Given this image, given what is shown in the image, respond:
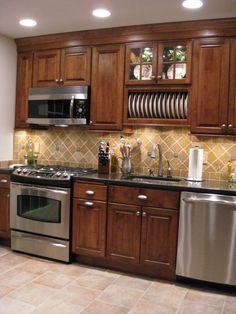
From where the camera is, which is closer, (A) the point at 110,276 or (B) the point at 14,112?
(A) the point at 110,276

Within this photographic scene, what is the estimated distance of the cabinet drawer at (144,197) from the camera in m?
3.16

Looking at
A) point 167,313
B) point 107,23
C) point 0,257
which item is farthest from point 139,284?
point 107,23

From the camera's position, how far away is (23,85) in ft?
14.3

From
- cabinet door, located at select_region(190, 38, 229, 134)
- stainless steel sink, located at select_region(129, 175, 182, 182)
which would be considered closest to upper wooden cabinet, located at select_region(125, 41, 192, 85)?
cabinet door, located at select_region(190, 38, 229, 134)

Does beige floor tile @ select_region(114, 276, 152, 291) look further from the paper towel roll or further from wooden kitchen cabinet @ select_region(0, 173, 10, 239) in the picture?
wooden kitchen cabinet @ select_region(0, 173, 10, 239)

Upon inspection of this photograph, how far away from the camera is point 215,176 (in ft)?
12.0

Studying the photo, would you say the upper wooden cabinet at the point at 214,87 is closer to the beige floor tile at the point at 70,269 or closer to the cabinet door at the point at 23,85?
the beige floor tile at the point at 70,269

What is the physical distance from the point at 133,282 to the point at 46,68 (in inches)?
104

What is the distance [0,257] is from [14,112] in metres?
1.82

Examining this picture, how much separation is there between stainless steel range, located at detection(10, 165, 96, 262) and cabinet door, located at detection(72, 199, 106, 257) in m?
0.08

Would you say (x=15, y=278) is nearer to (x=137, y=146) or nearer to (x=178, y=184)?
(x=178, y=184)

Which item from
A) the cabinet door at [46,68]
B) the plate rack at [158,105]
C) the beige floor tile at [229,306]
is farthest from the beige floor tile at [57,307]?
the cabinet door at [46,68]

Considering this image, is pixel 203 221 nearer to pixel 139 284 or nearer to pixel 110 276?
pixel 139 284

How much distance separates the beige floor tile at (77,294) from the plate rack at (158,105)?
5.98ft
